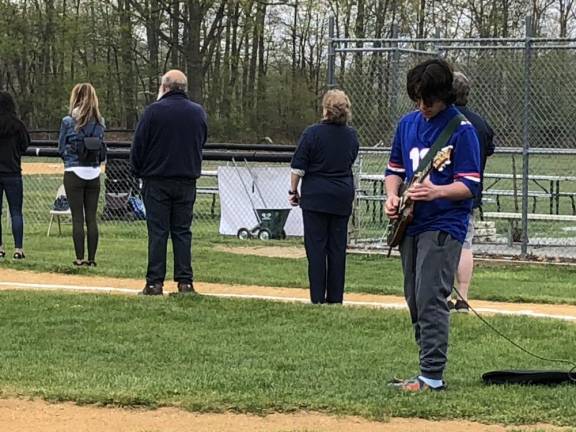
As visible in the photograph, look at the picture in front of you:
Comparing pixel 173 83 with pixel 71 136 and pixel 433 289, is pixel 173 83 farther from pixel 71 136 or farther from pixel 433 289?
pixel 433 289

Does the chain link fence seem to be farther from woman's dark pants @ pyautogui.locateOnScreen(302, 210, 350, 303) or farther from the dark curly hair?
the dark curly hair

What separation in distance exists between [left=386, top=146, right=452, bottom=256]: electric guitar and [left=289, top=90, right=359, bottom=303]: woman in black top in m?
2.97

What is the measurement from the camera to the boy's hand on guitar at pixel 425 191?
520 centimetres

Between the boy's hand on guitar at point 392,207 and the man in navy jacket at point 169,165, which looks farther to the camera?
the man in navy jacket at point 169,165

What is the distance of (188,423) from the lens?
4.89 m

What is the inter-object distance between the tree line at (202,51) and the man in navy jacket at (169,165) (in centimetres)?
3754

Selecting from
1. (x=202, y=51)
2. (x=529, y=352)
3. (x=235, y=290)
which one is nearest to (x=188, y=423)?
(x=529, y=352)

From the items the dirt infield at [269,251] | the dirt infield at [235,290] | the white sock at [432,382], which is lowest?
the dirt infield at [269,251]

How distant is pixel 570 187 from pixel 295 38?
30.2 meters

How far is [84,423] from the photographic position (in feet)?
16.1

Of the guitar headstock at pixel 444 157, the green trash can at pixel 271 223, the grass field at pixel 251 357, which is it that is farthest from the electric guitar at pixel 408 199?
the green trash can at pixel 271 223

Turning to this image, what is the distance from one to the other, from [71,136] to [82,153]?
21 cm

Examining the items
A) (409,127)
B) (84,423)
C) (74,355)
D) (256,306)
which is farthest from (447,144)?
(256,306)

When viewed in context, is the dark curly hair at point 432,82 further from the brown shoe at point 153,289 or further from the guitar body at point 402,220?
the brown shoe at point 153,289
